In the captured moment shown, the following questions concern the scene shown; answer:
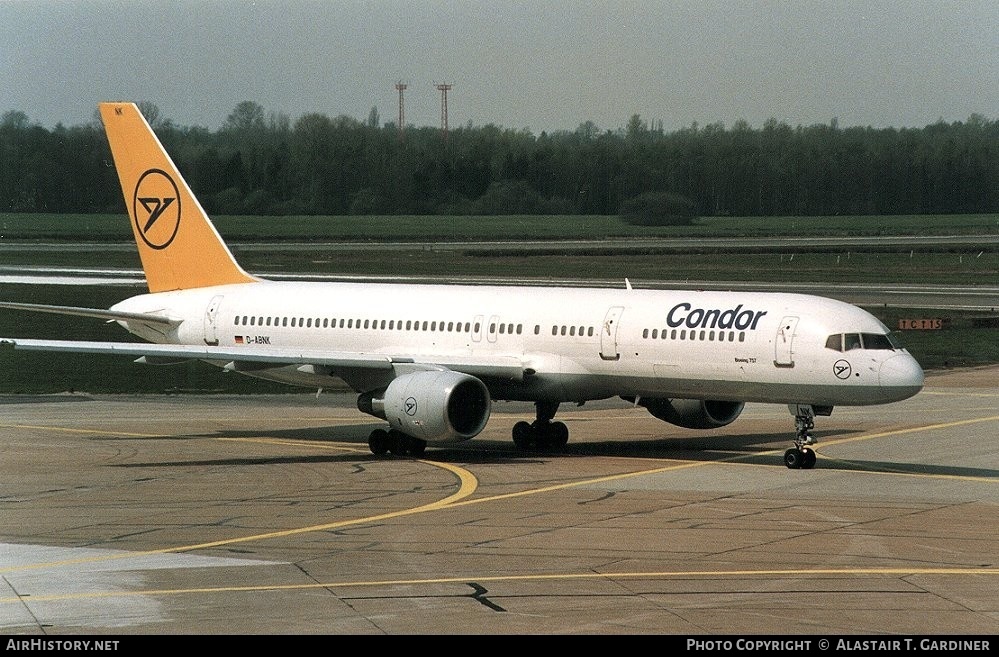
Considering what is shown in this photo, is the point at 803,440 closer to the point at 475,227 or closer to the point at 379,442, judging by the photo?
the point at 379,442

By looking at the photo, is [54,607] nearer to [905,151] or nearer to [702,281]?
[702,281]

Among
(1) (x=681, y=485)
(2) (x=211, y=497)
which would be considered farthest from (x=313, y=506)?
(1) (x=681, y=485)

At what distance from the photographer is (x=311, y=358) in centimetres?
3834

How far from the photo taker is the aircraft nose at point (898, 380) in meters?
34.1

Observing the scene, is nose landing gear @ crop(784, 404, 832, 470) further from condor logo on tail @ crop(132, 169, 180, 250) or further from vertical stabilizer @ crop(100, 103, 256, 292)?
condor logo on tail @ crop(132, 169, 180, 250)

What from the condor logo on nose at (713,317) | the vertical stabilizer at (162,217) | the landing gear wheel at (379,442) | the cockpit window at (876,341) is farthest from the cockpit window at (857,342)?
the vertical stabilizer at (162,217)

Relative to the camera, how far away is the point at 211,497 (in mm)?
31109

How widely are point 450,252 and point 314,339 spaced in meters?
70.0

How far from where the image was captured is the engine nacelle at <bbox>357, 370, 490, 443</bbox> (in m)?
36.0

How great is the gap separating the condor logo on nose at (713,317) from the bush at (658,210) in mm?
81154

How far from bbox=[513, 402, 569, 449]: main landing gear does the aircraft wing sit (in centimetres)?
195

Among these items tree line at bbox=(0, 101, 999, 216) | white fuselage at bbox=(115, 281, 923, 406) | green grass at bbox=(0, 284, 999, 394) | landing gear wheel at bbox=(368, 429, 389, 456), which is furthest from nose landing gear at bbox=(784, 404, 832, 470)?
tree line at bbox=(0, 101, 999, 216)

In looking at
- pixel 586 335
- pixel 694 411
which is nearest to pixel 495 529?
pixel 586 335

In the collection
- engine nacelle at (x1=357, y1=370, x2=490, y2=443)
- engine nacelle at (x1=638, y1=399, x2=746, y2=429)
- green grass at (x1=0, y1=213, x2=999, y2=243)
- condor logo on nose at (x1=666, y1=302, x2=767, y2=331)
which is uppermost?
green grass at (x1=0, y1=213, x2=999, y2=243)
